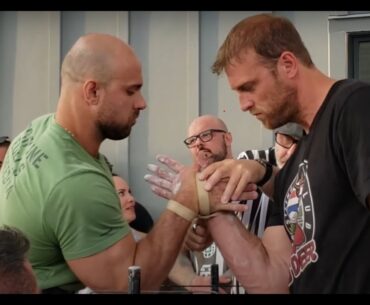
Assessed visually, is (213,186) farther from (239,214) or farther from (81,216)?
(239,214)

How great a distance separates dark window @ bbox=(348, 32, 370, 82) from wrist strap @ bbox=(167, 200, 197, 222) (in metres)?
2.58

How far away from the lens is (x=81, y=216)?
2.93 m

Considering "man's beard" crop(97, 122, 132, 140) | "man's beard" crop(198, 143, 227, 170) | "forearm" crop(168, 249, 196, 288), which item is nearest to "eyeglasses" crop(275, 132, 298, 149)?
"man's beard" crop(198, 143, 227, 170)

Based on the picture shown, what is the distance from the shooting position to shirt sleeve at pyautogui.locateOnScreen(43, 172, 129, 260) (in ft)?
9.57

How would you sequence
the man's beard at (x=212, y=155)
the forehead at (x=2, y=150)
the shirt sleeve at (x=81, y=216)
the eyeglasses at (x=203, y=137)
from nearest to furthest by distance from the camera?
the shirt sleeve at (x=81, y=216) < the man's beard at (x=212, y=155) < the eyeglasses at (x=203, y=137) < the forehead at (x=2, y=150)

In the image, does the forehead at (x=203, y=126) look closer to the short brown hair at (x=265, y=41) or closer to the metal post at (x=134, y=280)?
the short brown hair at (x=265, y=41)

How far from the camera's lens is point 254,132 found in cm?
543

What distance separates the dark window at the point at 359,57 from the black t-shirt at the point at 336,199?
267 centimetres

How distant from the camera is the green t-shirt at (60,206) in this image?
9.60 feet

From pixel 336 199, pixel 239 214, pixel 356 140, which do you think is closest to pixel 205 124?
pixel 239 214

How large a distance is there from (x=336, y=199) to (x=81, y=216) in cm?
85

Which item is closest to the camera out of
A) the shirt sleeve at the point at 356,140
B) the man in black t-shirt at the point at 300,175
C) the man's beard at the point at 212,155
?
the shirt sleeve at the point at 356,140

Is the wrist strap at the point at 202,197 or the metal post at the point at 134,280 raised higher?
the wrist strap at the point at 202,197

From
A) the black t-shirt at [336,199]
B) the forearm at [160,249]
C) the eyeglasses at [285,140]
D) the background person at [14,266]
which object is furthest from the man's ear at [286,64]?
the eyeglasses at [285,140]
